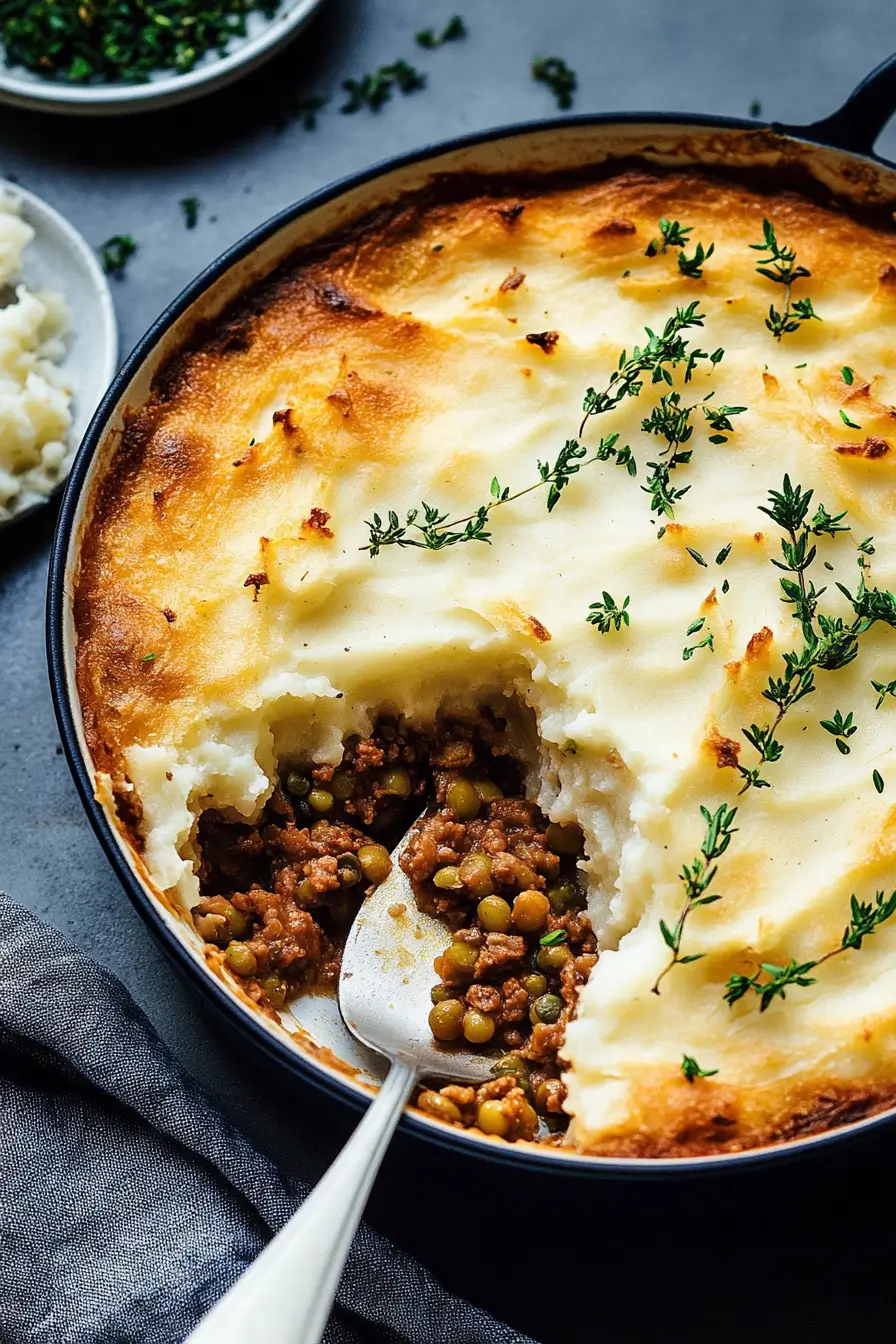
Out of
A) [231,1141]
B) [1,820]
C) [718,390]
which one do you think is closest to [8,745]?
[1,820]

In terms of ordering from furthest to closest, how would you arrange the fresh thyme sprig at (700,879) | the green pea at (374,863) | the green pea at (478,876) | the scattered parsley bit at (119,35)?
the scattered parsley bit at (119,35) < the green pea at (374,863) < the green pea at (478,876) < the fresh thyme sprig at (700,879)

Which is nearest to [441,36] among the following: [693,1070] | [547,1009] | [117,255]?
[117,255]

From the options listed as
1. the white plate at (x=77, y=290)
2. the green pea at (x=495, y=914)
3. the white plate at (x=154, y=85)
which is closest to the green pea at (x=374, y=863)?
the green pea at (x=495, y=914)

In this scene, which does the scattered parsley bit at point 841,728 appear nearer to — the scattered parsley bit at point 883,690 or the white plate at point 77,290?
the scattered parsley bit at point 883,690

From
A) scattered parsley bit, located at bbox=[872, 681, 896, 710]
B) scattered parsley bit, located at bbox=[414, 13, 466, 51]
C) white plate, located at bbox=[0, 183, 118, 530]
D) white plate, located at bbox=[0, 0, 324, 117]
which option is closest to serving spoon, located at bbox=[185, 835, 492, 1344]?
scattered parsley bit, located at bbox=[872, 681, 896, 710]

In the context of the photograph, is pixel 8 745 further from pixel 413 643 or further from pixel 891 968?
pixel 891 968

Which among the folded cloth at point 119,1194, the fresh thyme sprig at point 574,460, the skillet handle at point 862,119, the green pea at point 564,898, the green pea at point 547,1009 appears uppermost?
the skillet handle at point 862,119

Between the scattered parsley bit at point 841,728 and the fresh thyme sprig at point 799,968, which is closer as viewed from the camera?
the fresh thyme sprig at point 799,968
